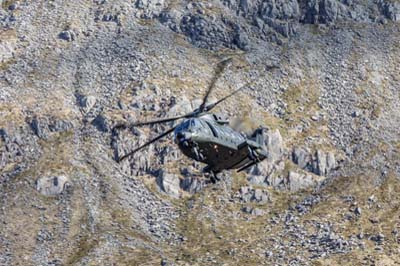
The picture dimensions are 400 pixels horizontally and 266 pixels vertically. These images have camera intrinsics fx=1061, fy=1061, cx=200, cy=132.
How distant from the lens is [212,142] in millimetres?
88312

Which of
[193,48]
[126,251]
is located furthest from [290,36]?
[126,251]

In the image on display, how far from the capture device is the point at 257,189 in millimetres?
163125

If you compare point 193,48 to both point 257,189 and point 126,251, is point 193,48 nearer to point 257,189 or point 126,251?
point 257,189

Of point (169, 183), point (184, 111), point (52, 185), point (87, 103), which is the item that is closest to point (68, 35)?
point (87, 103)

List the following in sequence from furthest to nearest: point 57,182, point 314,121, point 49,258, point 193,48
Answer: point 193,48 → point 314,121 → point 57,182 → point 49,258

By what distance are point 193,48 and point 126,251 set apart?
5283 centimetres

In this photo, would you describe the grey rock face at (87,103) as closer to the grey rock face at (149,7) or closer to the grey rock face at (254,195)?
the grey rock face at (149,7)

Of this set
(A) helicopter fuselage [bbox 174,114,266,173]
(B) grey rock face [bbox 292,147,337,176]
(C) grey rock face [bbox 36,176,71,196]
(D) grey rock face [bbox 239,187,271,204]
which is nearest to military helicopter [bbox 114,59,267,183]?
(A) helicopter fuselage [bbox 174,114,266,173]

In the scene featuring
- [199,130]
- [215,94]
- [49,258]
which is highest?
[199,130]

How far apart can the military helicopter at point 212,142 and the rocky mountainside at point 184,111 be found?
54.7 meters

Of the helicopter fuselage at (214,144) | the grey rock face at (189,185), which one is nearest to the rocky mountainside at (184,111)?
the grey rock face at (189,185)

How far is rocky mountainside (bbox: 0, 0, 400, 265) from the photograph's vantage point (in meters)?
150

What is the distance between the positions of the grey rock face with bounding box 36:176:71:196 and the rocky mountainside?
0.83ft

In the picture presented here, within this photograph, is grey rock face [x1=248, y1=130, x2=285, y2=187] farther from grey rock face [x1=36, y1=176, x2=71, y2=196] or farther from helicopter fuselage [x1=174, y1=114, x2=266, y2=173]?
helicopter fuselage [x1=174, y1=114, x2=266, y2=173]
